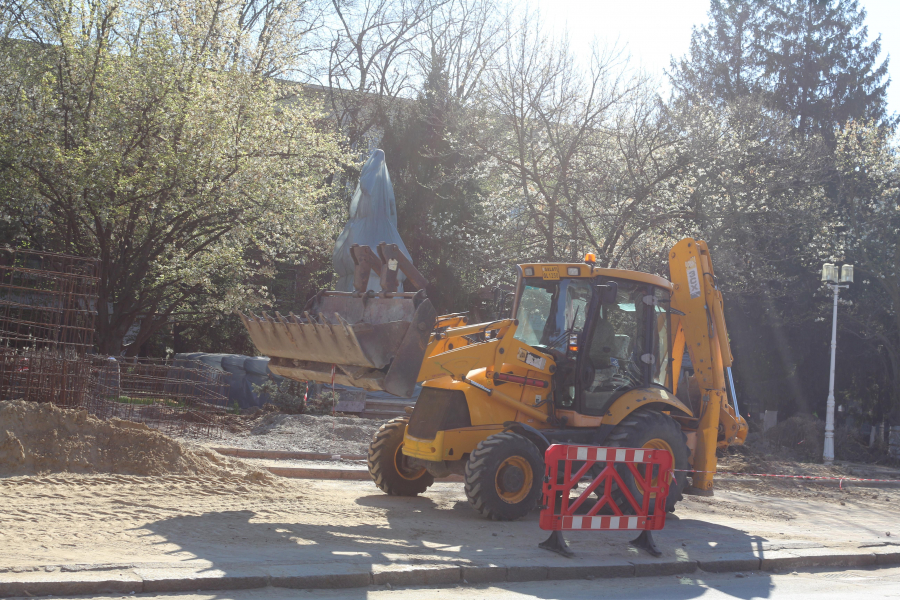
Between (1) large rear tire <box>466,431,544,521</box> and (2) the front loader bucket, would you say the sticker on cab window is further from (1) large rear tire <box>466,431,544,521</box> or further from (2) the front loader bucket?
(2) the front loader bucket

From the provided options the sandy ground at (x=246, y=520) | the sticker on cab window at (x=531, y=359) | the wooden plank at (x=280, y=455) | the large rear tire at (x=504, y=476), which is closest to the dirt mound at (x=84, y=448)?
the sandy ground at (x=246, y=520)

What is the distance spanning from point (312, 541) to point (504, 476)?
2.38 metres

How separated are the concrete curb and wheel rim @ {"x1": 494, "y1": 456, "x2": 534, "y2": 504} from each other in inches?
58.4

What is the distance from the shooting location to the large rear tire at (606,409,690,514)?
30.7 ft

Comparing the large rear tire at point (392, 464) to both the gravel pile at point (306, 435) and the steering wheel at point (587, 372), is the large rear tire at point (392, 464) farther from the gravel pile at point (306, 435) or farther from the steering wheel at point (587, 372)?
the gravel pile at point (306, 435)

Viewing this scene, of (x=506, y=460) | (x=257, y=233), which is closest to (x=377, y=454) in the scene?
(x=506, y=460)

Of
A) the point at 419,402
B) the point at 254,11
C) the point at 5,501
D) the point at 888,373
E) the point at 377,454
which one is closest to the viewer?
the point at 5,501

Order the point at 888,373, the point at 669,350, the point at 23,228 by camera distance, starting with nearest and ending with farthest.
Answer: the point at 669,350 → the point at 23,228 → the point at 888,373

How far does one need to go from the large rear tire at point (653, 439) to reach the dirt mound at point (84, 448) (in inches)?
180

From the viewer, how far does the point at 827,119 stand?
34.4 meters

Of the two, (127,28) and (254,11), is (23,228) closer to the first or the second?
(127,28)

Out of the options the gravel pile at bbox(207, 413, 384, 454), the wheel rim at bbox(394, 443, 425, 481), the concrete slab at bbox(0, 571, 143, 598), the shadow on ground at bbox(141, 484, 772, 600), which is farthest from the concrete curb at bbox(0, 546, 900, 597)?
the gravel pile at bbox(207, 413, 384, 454)

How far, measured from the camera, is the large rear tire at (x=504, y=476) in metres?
8.52

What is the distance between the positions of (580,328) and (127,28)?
16724 millimetres
